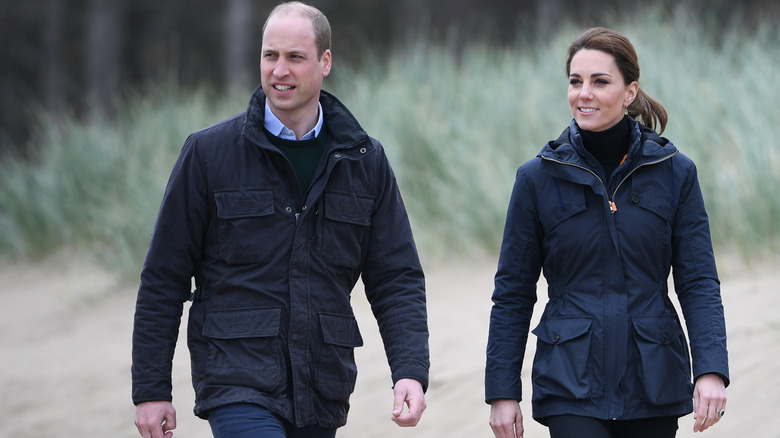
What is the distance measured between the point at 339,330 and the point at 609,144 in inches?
38.1

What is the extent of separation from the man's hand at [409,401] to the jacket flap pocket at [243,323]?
0.43 metres

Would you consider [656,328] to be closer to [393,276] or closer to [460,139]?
[393,276]

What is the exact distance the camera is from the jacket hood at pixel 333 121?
349 cm

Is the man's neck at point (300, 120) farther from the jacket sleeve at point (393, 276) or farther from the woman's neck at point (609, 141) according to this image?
the woman's neck at point (609, 141)

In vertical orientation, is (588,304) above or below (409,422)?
above

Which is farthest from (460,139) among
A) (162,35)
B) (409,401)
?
(162,35)

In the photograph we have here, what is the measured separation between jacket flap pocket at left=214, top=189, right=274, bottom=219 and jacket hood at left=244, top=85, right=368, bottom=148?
197 mm

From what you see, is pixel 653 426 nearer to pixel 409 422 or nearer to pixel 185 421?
pixel 409 422

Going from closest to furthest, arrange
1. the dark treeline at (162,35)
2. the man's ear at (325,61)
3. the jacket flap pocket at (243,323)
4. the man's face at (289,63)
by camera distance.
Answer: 1. the jacket flap pocket at (243,323)
2. the man's face at (289,63)
3. the man's ear at (325,61)
4. the dark treeline at (162,35)

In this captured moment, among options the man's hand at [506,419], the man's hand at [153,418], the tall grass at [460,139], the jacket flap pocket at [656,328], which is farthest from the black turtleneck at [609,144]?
the tall grass at [460,139]

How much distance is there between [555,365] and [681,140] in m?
5.38

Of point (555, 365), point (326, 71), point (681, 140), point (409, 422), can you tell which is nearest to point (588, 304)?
point (555, 365)

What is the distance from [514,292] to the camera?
3.45 m

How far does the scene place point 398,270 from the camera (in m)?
3.68
